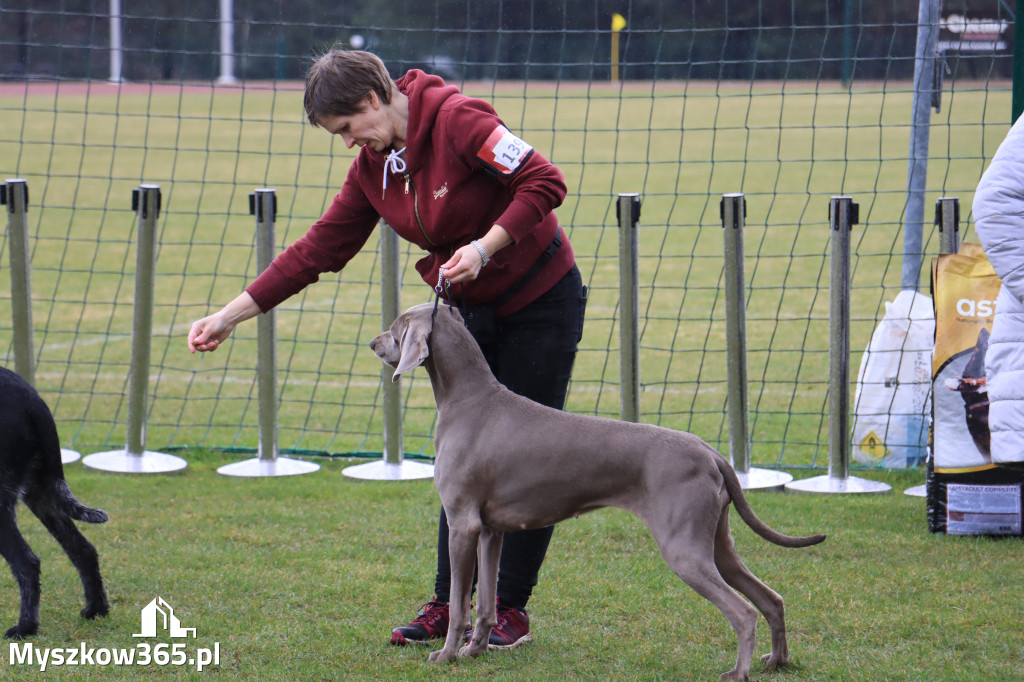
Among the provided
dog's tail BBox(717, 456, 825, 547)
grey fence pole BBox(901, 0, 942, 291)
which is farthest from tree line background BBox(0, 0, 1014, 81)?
dog's tail BBox(717, 456, 825, 547)

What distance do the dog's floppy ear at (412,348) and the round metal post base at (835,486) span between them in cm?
289

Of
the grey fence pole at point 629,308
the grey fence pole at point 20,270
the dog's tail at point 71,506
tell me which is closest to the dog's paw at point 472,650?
the dog's tail at point 71,506

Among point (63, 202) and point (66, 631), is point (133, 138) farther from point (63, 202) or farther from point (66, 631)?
point (66, 631)

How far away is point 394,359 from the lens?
11.6 ft

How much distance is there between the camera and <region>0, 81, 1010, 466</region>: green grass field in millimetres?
7125

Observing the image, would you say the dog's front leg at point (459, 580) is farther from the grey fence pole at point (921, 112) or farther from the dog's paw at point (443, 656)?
the grey fence pole at point (921, 112)

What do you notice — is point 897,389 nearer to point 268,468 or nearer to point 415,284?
point 268,468

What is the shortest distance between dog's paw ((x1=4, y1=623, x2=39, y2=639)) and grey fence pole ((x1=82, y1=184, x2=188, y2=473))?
2.20 meters

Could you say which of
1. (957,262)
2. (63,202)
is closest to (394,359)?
(957,262)

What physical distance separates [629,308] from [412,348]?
2.58 meters

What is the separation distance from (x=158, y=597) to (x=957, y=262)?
3.57 m

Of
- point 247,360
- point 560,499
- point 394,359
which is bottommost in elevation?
point 247,360

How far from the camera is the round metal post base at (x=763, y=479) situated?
18.9 ft

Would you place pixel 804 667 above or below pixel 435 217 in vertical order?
below
